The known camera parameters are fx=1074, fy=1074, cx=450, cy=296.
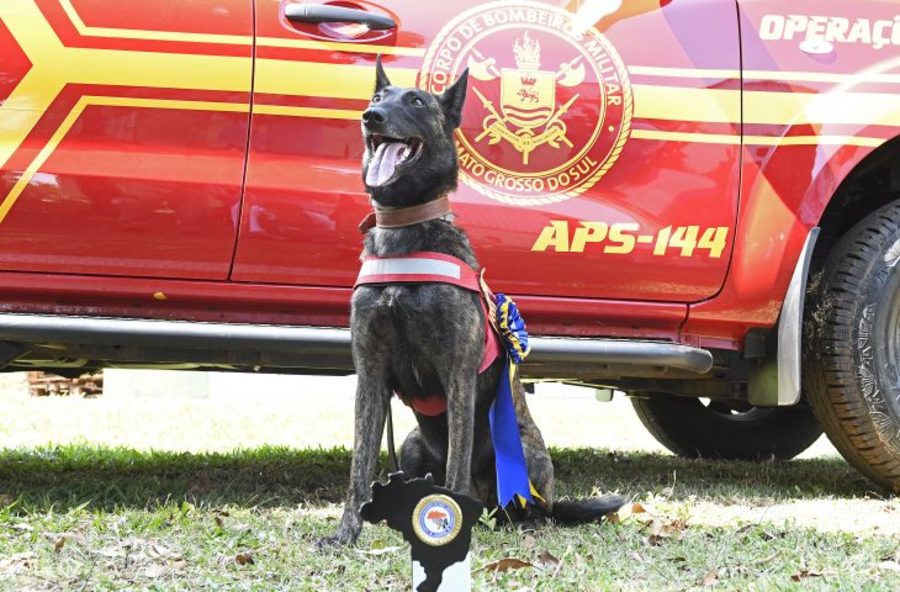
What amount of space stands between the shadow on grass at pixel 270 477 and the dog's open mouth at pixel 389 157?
1.18 meters

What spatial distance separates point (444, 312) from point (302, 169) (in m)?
0.80

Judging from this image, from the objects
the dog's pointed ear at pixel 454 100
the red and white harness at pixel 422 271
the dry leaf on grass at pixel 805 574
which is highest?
the dog's pointed ear at pixel 454 100

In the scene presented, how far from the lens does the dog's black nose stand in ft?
8.29

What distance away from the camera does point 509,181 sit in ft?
10.8

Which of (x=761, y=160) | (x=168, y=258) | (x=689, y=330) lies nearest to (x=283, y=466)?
(x=168, y=258)

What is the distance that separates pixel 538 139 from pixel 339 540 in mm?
1385

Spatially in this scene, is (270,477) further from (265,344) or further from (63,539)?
(63,539)

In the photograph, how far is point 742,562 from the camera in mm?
2568

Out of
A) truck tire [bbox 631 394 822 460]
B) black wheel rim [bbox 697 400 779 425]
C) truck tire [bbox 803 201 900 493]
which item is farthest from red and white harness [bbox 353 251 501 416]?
black wheel rim [bbox 697 400 779 425]

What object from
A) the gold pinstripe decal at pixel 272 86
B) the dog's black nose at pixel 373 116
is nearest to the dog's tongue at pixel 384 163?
the dog's black nose at pixel 373 116

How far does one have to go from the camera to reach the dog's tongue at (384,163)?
261 cm

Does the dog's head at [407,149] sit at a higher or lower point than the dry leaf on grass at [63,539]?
higher

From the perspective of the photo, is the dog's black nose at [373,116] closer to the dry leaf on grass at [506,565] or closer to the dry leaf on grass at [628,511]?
the dry leaf on grass at [506,565]

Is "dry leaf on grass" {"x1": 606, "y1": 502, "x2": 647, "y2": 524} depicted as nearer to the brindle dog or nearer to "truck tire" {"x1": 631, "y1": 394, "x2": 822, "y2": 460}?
the brindle dog
